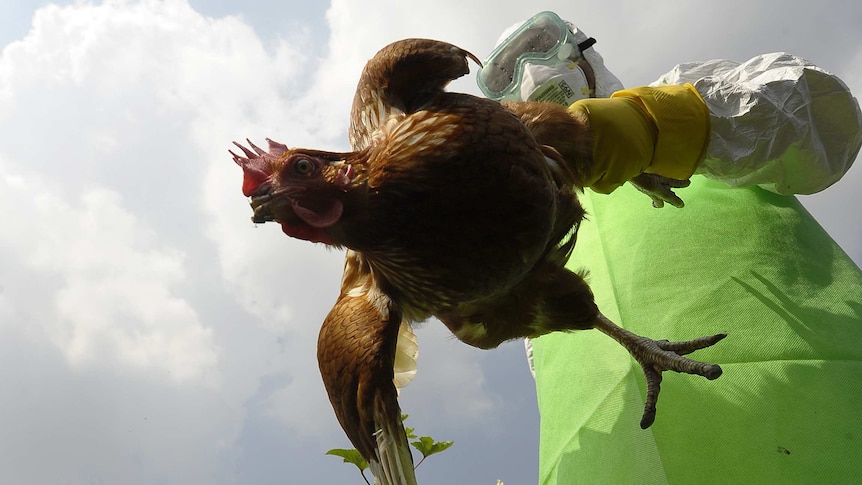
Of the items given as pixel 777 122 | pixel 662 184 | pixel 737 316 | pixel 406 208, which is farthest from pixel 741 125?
pixel 406 208

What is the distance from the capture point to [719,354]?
3.58 ft

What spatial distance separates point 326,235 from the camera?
65 centimetres

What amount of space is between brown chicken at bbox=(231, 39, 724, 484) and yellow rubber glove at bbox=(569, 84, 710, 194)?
0.55ft

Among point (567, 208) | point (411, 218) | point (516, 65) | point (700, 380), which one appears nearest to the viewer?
point (411, 218)

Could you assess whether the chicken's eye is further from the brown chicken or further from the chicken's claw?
the chicken's claw

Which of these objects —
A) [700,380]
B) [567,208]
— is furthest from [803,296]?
[567,208]

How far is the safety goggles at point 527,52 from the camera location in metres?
1.45

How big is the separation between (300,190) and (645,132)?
0.67 meters

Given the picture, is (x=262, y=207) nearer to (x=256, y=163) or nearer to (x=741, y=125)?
(x=256, y=163)

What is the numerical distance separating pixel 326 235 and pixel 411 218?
100mm

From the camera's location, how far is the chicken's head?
629mm

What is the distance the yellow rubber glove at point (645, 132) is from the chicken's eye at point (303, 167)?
0.52 meters

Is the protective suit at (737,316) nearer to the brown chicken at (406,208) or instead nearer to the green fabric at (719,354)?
the green fabric at (719,354)

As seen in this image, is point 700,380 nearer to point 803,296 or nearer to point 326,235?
point 803,296
